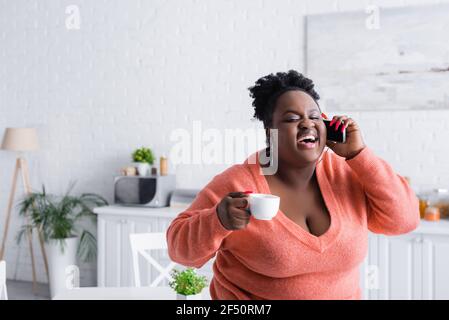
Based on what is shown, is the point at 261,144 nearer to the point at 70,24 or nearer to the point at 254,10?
the point at 254,10

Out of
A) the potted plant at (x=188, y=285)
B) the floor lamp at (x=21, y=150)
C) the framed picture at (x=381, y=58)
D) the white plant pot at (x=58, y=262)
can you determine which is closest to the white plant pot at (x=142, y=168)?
the white plant pot at (x=58, y=262)

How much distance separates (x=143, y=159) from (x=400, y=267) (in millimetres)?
1866

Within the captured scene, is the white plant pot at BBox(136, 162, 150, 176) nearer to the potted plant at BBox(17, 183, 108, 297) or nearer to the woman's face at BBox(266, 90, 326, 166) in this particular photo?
the potted plant at BBox(17, 183, 108, 297)

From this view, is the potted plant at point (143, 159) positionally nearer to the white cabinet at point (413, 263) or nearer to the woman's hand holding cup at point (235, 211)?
the white cabinet at point (413, 263)

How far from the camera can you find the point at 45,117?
4117 mm

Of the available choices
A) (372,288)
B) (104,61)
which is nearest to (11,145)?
(104,61)

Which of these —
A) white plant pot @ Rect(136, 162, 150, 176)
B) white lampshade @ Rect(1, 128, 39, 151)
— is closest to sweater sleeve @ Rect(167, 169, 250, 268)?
white plant pot @ Rect(136, 162, 150, 176)

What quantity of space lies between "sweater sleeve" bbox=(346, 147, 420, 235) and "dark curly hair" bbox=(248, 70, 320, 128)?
0.60 ft

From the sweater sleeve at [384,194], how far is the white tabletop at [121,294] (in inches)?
31.9

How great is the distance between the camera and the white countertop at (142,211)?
3.22 meters

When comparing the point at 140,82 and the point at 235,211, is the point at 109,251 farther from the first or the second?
the point at 235,211

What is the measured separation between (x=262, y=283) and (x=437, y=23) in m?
2.53

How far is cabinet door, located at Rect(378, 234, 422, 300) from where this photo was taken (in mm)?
2674

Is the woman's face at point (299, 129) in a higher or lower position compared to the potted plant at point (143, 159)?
higher
